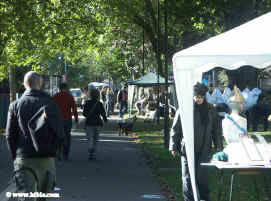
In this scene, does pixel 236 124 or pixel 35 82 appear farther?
pixel 236 124

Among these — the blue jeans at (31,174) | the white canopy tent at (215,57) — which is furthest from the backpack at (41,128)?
the white canopy tent at (215,57)

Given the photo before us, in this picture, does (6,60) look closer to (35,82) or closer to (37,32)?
(37,32)

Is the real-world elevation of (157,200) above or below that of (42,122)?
below

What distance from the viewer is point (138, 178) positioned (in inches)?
443

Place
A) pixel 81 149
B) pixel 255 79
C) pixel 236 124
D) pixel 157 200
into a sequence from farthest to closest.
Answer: pixel 255 79, pixel 81 149, pixel 157 200, pixel 236 124

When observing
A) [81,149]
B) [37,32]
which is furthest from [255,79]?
[81,149]

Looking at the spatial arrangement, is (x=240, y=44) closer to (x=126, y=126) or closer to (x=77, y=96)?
(x=126, y=126)

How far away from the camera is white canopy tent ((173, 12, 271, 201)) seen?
23.7 ft

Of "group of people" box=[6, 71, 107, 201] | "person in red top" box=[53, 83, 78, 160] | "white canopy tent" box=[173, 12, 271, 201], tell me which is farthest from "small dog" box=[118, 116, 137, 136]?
"group of people" box=[6, 71, 107, 201]

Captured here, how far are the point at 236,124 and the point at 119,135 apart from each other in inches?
602

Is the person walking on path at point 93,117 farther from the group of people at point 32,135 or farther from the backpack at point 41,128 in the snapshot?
the backpack at point 41,128

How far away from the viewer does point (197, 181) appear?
317 inches

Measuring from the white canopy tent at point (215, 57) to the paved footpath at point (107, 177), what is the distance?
1.87 meters

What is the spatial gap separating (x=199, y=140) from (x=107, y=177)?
3.75 m
